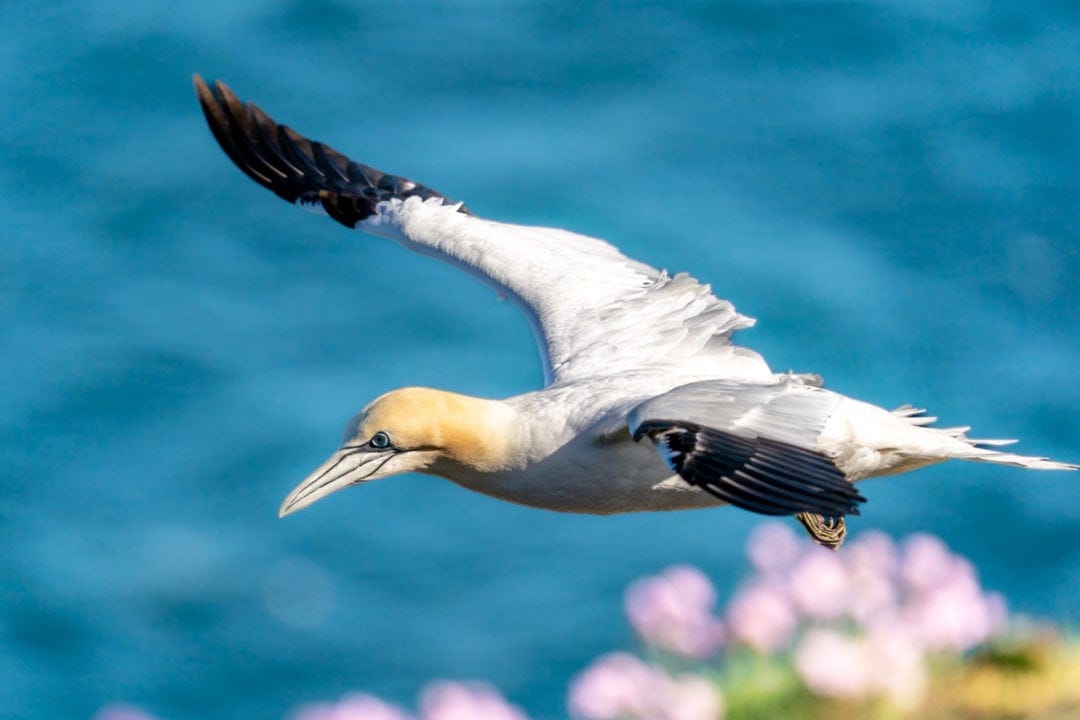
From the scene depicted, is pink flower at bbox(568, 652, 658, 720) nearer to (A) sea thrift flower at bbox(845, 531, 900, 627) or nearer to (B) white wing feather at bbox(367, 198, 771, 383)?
(A) sea thrift flower at bbox(845, 531, 900, 627)

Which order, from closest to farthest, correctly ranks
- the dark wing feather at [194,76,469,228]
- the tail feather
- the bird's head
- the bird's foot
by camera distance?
the bird's head < the tail feather < the bird's foot < the dark wing feather at [194,76,469,228]

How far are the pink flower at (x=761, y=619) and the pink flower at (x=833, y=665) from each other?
86 millimetres

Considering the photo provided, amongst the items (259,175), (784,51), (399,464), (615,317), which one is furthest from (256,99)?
(399,464)

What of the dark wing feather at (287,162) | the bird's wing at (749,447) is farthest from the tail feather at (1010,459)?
the dark wing feather at (287,162)

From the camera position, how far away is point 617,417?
7180mm

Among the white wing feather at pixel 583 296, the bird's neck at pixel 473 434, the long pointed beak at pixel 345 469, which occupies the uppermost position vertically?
the white wing feather at pixel 583 296

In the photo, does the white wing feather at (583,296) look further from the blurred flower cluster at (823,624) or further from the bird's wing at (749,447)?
the blurred flower cluster at (823,624)

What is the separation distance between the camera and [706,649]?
4918 millimetres

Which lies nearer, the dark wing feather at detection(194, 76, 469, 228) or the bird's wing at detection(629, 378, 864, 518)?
the bird's wing at detection(629, 378, 864, 518)

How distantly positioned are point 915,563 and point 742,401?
1.99m

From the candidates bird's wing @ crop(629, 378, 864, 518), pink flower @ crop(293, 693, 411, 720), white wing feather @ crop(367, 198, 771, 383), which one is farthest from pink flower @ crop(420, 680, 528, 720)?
white wing feather @ crop(367, 198, 771, 383)

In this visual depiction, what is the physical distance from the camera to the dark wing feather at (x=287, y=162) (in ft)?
34.4

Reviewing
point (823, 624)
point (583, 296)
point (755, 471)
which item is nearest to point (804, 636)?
point (823, 624)

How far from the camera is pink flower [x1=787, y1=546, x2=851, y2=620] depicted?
15.8ft
